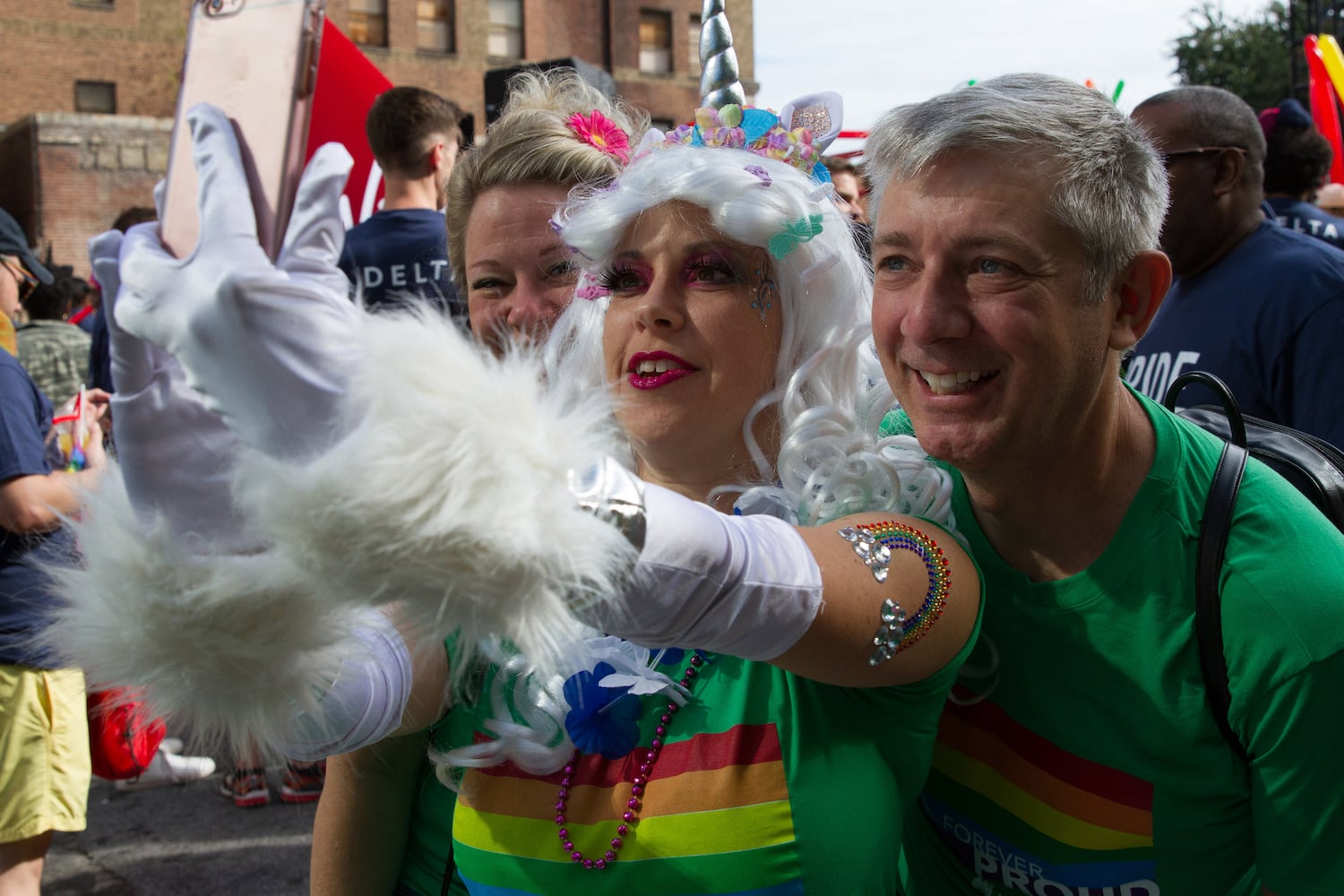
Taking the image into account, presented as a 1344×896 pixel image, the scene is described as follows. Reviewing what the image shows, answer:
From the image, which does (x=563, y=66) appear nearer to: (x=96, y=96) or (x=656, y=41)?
(x=96, y=96)

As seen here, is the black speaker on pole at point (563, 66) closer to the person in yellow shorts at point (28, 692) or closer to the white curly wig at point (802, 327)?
the white curly wig at point (802, 327)

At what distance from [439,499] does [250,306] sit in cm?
22

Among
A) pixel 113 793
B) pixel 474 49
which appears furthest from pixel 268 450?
pixel 474 49

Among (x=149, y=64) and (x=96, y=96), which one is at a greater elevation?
(x=149, y=64)

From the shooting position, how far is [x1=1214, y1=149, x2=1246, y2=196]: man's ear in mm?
3177

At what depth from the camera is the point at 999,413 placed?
1530 millimetres

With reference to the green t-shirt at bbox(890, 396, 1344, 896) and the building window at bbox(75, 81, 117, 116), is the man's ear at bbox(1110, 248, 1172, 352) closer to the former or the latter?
the green t-shirt at bbox(890, 396, 1344, 896)

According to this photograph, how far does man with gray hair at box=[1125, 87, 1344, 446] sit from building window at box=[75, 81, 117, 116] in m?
24.5

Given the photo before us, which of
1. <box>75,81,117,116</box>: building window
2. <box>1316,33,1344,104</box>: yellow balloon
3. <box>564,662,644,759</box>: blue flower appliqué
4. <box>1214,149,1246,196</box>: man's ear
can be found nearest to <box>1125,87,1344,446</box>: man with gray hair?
<box>1214,149,1246,196</box>: man's ear

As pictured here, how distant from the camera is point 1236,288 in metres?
3.01

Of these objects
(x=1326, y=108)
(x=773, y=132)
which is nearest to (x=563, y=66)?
(x=773, y=132)

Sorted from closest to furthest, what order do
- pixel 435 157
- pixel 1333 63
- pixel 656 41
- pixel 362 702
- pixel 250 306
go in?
pixel 250 306
pixel 362 702
pixel 435 157
pixel 1333 63
pixel 656 41

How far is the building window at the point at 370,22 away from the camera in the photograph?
2308cm

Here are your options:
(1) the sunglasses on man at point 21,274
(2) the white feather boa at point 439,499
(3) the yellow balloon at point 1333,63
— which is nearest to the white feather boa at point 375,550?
(2) the white feather boa at point 439,499
